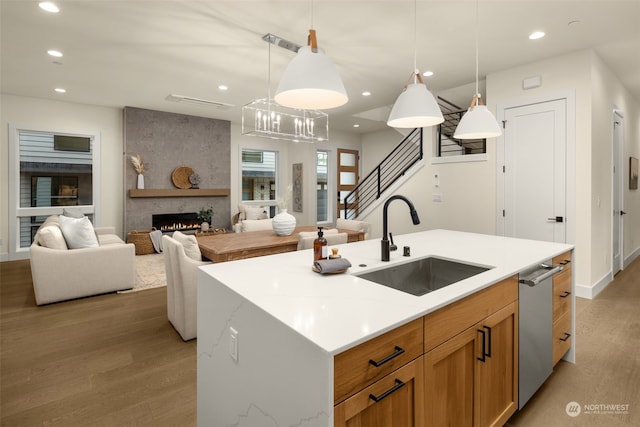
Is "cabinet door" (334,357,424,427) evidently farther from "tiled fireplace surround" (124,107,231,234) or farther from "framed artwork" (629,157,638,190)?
"tiled fireplace surround" (124,107,231,234)

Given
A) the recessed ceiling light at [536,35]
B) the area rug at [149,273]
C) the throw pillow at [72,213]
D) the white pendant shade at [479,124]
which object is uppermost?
the recessed ceiling light at [536,35]

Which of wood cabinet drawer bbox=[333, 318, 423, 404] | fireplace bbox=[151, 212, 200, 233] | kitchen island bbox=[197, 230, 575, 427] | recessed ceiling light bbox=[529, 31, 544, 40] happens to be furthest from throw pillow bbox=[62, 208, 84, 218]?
recessed ceiling light bbox=[529, 31, 544, 40]

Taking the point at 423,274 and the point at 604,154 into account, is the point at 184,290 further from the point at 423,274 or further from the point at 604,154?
the point at 604,154

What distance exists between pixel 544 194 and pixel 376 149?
5.49m

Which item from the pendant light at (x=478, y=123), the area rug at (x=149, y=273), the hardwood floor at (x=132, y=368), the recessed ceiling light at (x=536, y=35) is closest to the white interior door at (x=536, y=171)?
the recessed ceiling light at (x=536, y=35)

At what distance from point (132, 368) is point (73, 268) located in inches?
79.1

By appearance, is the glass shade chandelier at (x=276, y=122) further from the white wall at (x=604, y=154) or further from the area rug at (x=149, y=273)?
the white wall at (x=604, y=154)

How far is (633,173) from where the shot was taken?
559cm

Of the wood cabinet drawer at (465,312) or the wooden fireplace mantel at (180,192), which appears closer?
the wood cabinet drawer at (465,312)

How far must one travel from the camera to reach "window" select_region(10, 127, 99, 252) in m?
5.85

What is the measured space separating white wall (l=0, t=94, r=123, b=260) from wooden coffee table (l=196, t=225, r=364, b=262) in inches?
155

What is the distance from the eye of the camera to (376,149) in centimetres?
921

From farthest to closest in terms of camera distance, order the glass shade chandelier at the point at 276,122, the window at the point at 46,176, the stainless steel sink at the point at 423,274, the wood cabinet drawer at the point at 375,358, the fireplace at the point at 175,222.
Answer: the fireplace at the point at 175,222 → the window at the point at 46,176 → the glass shade chandelier at the point at 276,122 → the stainless steel sink at the point at 423,274 → the wood cabinet drawer at the point at 375,358

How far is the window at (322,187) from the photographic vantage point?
29.4 ft
